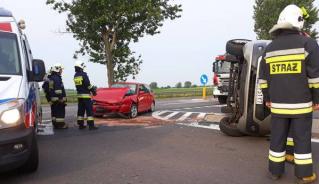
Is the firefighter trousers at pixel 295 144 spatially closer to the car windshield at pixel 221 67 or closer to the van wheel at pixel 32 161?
the van wheel at pixel 32 161

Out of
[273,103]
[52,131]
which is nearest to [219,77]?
[52,131]

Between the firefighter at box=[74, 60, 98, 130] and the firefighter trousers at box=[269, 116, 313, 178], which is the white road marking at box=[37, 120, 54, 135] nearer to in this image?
the firefighter at box=[74, 60, 98, 130]

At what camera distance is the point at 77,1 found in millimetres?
29594

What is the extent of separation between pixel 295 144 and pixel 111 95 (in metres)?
10.2

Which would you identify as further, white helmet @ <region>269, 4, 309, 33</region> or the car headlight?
white helmet @ <region>269, 4, 309, 33</region>

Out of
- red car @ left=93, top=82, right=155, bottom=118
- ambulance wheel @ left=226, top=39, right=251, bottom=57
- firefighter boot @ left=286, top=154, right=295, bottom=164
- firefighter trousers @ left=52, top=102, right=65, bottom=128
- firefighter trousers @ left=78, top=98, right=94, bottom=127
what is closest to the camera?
firefighter boot @ left=286, top=154, right=295, bottom=164

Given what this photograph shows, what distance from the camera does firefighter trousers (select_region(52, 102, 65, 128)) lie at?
1238 cm

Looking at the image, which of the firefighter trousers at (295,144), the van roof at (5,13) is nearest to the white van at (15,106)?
the van roof at (5,13)

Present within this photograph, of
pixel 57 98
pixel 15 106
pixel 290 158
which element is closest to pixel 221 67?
pixel 57 98

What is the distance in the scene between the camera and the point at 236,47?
9.33 meters

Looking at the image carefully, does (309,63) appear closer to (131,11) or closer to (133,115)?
(133,115)

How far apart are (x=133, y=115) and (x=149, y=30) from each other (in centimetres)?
1646

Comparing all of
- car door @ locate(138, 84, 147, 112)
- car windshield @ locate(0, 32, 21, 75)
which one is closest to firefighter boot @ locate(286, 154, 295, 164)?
car windshield @ locate(0, 32, 21, 75)

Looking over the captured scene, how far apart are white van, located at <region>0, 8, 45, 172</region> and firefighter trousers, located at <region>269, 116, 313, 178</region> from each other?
3.10 meters
